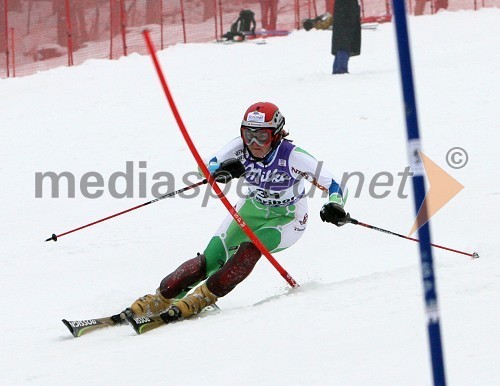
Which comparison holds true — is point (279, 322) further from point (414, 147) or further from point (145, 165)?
point (145, 165)

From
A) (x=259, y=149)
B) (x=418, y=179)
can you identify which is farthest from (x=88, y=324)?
(x=418, y=179)

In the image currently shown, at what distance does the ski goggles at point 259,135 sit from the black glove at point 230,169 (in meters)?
0.18

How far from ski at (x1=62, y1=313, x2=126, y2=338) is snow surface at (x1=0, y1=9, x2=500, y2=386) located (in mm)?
76

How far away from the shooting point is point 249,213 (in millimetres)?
6207

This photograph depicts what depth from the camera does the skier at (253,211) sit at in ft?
18.6

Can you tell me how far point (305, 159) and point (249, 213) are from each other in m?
0.61

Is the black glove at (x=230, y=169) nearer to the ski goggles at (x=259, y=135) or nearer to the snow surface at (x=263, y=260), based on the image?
the ski goggles at (x=259, y=135)

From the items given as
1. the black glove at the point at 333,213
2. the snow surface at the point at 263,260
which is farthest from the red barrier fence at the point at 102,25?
the black glove at the point at 333,213

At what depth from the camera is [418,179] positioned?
2.28 m

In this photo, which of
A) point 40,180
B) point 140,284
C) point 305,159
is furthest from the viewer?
point 40,180

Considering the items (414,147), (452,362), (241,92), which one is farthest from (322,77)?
(414,147)
